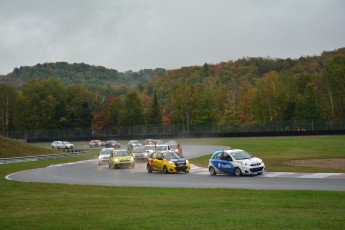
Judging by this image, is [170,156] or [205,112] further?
[205,112]

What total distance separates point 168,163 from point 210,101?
87703mm

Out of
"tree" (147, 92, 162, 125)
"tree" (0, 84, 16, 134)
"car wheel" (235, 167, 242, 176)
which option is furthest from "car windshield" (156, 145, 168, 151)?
"tree" (0, 84, 16, 134)

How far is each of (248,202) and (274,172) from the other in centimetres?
1294

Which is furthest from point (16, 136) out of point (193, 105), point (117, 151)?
point (117, 151)

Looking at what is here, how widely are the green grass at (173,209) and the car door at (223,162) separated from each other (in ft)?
26.3

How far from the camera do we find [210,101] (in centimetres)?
11788

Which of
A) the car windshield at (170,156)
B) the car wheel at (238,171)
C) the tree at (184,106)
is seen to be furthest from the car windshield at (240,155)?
the tree at (184,106)

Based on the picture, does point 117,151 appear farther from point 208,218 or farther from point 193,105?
point 193,105

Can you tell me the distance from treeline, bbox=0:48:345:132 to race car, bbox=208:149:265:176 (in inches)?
2581

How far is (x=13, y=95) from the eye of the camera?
135375 mm

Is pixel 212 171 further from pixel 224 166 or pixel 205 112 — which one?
pixel 205 112

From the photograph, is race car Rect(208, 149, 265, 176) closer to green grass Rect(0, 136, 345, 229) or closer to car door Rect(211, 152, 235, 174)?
car door Rect(211, 152, 235, 174)

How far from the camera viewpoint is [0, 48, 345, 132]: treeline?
10944 cm

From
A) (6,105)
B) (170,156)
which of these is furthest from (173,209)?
(6,105)
